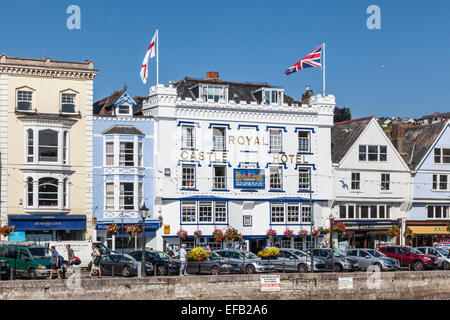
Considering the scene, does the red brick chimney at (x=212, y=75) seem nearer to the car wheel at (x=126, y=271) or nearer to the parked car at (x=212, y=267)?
the parked car at (x=212, y=267)

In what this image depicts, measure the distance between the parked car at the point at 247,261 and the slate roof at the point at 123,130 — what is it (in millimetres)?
15132

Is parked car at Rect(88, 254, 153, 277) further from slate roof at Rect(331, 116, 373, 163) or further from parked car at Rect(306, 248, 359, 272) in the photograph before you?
slate roof at Rect(331, 116, 373, 163)

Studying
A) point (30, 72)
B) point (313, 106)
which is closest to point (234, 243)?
point (313, 106)

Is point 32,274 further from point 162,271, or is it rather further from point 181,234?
point 181,234

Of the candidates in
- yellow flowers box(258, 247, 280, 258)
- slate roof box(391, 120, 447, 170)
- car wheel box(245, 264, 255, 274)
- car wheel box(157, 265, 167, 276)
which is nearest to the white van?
car wheel box(157, 265, 167, 276)

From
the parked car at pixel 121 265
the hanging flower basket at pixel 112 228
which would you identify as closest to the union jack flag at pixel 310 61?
the hanging flower basket at pixel 112 228

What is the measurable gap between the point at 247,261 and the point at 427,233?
90.9 ft

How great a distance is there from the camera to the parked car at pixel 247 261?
50.9m

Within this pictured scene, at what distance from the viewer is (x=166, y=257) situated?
51531 millimetres

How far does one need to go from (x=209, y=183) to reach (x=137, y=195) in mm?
5990

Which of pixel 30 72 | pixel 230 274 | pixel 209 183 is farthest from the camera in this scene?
pixel 209 183

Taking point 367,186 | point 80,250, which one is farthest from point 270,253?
point 367,186

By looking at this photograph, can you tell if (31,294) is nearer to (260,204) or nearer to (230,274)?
(230,274)

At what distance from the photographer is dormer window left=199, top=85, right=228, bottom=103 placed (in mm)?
67125
